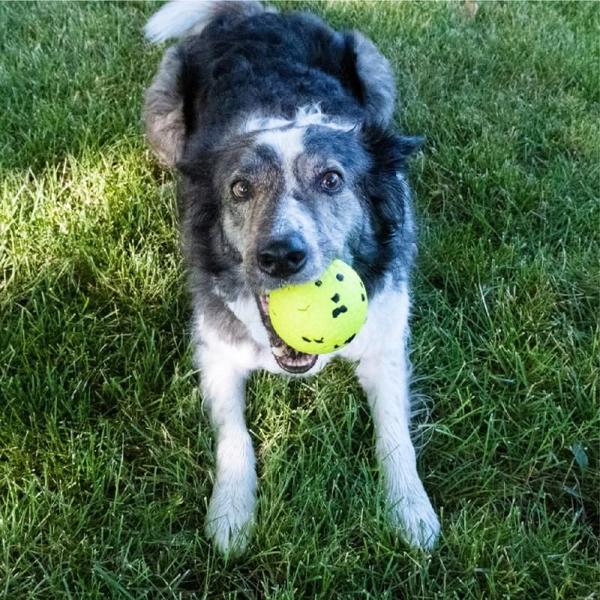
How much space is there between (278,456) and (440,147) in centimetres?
254

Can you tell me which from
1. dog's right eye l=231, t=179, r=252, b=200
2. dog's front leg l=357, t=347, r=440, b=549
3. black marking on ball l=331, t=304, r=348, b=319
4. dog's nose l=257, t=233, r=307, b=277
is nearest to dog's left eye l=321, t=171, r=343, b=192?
dog's right eye l=231, t=179, r=252, b=200

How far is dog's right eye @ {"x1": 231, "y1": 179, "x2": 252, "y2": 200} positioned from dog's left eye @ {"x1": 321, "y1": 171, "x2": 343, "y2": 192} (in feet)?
0.95

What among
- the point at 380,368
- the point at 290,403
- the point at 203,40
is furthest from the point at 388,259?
the point at 203,40

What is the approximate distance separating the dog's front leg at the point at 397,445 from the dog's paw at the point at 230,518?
0.52 m

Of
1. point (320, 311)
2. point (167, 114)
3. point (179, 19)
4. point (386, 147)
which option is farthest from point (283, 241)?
point (179, 19)

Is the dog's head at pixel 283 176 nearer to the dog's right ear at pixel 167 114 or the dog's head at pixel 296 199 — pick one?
the dog's head at pixel 296 199

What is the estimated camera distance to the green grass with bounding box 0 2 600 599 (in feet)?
8.02

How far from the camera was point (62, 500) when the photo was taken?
255cm

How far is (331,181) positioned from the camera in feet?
9.27

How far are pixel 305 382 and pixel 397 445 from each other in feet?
1.85

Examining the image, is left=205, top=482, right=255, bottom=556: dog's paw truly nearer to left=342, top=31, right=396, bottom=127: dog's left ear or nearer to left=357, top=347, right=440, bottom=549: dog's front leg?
left=357, top=347, right=440, bottom=549: dog's front leg

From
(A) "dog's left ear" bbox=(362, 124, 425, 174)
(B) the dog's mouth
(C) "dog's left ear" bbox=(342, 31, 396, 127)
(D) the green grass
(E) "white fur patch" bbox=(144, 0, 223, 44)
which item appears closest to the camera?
(D) the green grass

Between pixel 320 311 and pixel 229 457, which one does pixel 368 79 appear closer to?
pixel 320 311

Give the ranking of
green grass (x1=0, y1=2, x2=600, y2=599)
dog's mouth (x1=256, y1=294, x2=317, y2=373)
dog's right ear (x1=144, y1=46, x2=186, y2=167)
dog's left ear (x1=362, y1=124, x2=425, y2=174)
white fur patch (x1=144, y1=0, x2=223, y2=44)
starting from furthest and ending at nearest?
white fur patch (x1=144, y1=0, x2=223, y2=44) → dog's right ear (x1=144, y1=46, x2=186, y2=167) → dog's left ear (x1=362, y1=124, x2=425, y2=174) → dog's mouth (x1=256, y1=294, x2=317, y2=373) → green grass (x1=0, y1=2, x2=600, y2=599)
